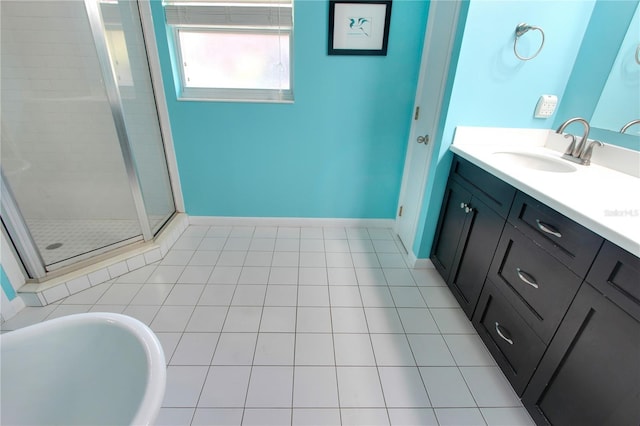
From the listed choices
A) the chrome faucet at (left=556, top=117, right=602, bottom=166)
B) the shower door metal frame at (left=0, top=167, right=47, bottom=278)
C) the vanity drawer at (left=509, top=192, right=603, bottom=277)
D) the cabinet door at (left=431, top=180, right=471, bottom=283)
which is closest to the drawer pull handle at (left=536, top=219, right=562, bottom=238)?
the vanity drawer at (left=509, top=192, right=603, bottom=277)

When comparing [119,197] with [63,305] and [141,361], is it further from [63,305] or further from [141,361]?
[141,361]

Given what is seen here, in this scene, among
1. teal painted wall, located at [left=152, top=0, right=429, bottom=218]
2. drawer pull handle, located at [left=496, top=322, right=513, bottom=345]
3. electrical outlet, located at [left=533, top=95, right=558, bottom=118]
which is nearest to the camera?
drawer pull handle, located at [left=496, top=322, right=513, bottom=345]

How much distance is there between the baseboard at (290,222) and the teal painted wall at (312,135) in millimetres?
49

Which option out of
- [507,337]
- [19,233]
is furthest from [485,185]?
[19,233]

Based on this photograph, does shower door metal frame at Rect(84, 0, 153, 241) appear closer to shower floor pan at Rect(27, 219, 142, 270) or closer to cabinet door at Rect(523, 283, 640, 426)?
shower floor pan at Rect(27, 219, 142, 270)

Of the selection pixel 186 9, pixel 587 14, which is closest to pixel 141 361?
pixel 186 9

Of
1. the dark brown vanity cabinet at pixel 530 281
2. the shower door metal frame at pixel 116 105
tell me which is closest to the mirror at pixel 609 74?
the dark brown vanity cabinet at pixel 530 281

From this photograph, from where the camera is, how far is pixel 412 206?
219 centimetres

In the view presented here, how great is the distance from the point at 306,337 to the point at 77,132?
7.75 ft

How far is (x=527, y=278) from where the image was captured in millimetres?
1160

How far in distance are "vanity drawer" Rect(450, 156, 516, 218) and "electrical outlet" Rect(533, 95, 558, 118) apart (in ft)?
1.68

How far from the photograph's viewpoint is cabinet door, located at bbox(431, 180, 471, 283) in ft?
5.46

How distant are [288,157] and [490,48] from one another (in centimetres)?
151

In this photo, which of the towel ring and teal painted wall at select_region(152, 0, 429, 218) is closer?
the towel ring
